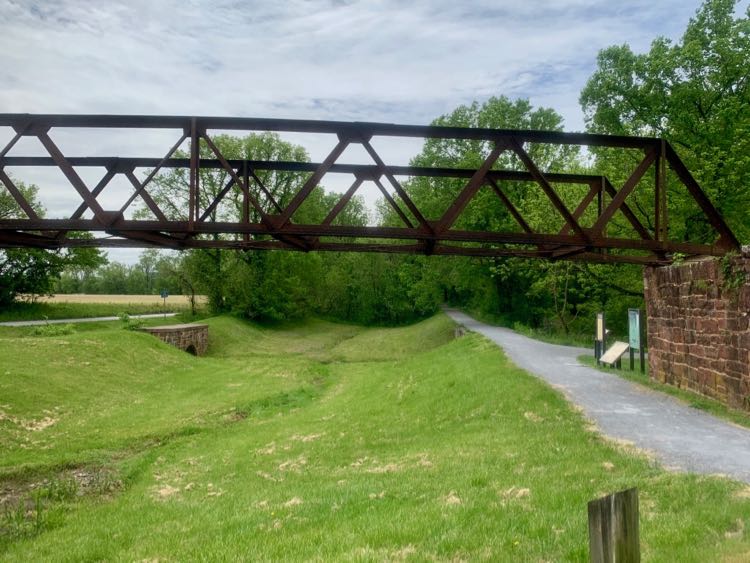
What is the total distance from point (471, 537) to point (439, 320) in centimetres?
4941

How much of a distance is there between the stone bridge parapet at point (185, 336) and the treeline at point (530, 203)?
10.8 meters

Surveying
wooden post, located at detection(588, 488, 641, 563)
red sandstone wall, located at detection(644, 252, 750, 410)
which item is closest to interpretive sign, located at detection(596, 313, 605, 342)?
red sandstone wall, located at detection(644, 252, 750, 410)

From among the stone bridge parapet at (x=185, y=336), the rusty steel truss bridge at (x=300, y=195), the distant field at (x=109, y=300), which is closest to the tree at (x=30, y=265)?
the distant field at (x=109, y=300)

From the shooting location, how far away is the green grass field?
6.16 metres

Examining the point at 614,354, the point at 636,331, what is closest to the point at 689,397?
the point at 636,331

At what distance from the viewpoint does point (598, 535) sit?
3373 mm

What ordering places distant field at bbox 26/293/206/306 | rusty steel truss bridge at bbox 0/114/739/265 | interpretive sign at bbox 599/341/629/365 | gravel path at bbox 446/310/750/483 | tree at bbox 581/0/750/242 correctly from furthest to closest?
distant field at bbox 26/293/206/306
tree at bbox 581/0/750/242
interpretive sign at bbox 599/341/629/365
rusty steel truss bridge at bbox 0/114/739/265
gravel path at bbox 446/310/750/483

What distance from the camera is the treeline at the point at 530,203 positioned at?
91.9 ft

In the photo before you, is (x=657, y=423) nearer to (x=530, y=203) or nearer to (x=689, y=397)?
(x=689, y=397)

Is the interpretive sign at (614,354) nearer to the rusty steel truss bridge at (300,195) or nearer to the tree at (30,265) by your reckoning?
the rusty steel truss bridge at (300,195)

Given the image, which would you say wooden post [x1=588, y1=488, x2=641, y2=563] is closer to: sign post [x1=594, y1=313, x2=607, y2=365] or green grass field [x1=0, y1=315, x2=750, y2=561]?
green grass field [x1=0, y1=315, x2=750, y2=561]

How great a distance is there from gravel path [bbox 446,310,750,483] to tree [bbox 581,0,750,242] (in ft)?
43.7

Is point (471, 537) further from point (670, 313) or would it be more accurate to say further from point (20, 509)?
point (670, 313)

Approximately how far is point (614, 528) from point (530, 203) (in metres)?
38.1
